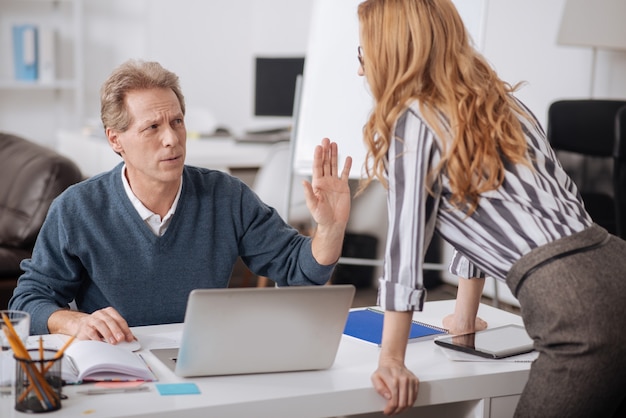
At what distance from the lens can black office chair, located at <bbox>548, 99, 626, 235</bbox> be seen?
336cm

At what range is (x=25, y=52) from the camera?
5273 millimetres

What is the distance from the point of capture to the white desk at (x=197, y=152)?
409 centimetres

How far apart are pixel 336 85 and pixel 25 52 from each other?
9.15 ft

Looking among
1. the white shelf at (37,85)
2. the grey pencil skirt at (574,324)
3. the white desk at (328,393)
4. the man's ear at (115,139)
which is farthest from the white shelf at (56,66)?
the grey pencil skirt at (574,324)

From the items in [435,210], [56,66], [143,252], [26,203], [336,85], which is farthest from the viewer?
[56,66]

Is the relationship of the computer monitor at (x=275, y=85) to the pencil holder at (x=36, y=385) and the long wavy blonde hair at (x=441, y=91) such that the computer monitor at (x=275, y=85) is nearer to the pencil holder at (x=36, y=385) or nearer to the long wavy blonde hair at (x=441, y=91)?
the long wavy blonde hair at (x=441, y=91)

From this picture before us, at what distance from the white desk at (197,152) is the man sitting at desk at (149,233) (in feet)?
6.46

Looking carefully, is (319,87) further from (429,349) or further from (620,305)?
(620,305)

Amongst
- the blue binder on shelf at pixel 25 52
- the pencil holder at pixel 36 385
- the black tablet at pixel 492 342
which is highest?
the blue binder on shelf at pixel 25 52

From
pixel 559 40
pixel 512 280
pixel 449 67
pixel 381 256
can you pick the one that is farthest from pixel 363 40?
pixel 381 256

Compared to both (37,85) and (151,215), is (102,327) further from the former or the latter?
(37,85)

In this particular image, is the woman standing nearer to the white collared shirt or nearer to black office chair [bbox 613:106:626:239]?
the white collared shirt

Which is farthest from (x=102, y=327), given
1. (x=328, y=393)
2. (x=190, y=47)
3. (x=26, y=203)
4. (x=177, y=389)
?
(x=190, y=47)

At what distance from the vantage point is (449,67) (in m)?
1.41
